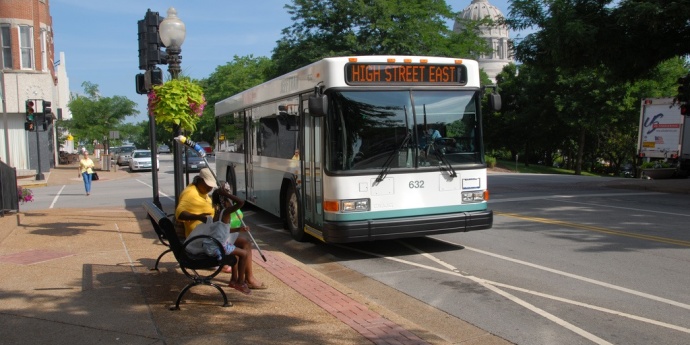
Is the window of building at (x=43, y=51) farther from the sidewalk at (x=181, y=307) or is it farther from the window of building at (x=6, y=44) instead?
the sidewalk at (x=181, y=307)

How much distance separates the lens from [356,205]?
8695 millimetres

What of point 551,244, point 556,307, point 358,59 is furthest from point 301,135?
point 556,307

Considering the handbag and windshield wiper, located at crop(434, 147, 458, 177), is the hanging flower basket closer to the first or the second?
the handbag

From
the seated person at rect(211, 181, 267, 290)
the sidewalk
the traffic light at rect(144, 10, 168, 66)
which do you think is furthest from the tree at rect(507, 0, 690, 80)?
the seated person at rect(211, 181, 267, 290)

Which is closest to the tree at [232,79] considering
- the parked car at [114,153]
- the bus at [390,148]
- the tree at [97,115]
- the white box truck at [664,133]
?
the parked car at [114,153]

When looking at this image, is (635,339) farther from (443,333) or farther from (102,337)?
(102,337)

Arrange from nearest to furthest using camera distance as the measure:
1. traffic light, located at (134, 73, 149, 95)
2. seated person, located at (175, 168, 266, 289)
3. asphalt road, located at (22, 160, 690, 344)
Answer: asphalt road, located at (22, 160, 690, 344) < seated person, located at (175, 168, 266, 289) < traffic light, located at (134, 73, 149, 95)

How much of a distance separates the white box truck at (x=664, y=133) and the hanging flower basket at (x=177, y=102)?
23.7 m

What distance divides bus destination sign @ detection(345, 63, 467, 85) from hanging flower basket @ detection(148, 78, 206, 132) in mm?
2484

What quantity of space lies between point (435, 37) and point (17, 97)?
2447 cm

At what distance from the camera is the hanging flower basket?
9297 mm

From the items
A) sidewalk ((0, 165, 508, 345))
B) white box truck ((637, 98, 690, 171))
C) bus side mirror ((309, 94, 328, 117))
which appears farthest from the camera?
white box truck ((637, 98, 690, 171))

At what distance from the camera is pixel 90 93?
5356 centimetres

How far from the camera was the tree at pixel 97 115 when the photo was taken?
50.2 meters
